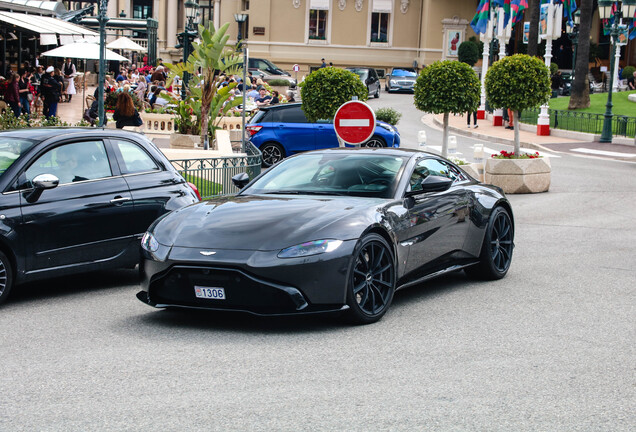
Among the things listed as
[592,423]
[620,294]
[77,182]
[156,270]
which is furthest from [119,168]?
[592,423]

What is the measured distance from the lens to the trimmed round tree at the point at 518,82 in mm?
20594

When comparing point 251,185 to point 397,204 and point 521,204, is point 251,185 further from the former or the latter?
point 521,204

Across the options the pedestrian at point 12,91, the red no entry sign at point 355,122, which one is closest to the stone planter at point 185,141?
the pedestrian at point 12,91

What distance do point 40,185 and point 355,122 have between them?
707 centimetres

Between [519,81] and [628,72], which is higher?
[628,72]

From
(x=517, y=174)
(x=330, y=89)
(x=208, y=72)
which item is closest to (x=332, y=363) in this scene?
(x=517, y=174)

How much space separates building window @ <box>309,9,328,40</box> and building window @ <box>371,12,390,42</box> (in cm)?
384

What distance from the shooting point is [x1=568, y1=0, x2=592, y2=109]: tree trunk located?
41.2 m

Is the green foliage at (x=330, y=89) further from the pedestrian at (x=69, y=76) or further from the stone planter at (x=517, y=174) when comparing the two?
the pedestrian at (x=69, y=76)

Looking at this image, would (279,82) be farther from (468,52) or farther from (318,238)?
(318,238)

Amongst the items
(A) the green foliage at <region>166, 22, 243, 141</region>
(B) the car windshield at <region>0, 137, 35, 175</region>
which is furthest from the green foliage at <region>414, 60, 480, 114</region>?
(B) the car windshield at <region>0, 137, 35, 175</region>

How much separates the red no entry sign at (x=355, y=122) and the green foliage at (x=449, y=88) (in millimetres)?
6043

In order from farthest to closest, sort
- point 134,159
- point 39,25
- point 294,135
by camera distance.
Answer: point 39,25 → point 294,135 → point 134,159

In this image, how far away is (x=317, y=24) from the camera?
245 ft
